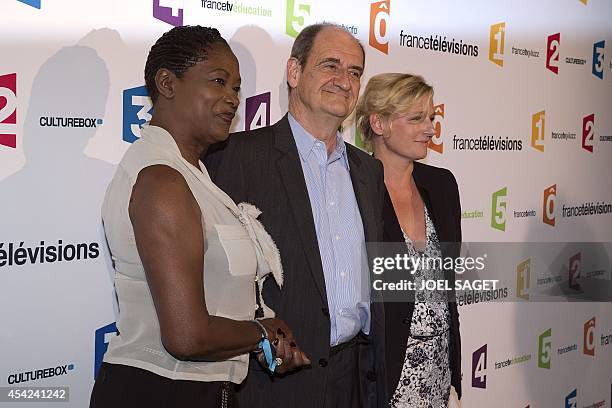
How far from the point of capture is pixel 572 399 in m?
4.81

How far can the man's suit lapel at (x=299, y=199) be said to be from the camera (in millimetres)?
2314

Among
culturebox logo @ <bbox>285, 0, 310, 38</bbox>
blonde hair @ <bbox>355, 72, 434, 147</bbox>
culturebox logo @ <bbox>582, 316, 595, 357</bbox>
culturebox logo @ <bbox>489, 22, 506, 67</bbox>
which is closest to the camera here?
blonde hair @ <bbox>355, 72, 434, 147</bbox>

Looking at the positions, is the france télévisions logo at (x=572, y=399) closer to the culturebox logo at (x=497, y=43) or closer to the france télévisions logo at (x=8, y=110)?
the culturebox logo at (x=497, y=43)

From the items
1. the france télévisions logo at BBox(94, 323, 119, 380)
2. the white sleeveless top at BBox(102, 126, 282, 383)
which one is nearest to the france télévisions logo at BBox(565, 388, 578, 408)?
the france télévisions logo at BBox(94, 323, 119, 380)

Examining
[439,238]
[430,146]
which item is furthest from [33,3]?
[430,146]

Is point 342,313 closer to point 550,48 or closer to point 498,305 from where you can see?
point 498,305

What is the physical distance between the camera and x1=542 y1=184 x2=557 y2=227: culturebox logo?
4.43 m

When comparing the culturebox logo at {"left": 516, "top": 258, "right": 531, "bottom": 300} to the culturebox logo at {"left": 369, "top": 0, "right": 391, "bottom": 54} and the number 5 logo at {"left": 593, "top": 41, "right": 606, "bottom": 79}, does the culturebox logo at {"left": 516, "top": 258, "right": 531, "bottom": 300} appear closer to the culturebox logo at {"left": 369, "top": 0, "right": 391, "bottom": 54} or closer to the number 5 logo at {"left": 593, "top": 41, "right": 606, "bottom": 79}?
the number 5 logo at {"left": 593, "top": 41, "right": 606, "bottom": 79}

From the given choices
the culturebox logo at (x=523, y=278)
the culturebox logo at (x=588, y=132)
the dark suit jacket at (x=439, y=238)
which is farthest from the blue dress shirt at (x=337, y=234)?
the culturebox logo at (x=588, y=132)

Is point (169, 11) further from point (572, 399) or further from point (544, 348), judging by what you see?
point (572, 399)

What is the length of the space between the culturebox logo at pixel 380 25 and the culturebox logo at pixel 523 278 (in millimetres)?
1590

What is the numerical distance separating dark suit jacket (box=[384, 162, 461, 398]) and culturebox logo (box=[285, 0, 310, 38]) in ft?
2.23

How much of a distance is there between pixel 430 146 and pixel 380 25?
64 centimetres

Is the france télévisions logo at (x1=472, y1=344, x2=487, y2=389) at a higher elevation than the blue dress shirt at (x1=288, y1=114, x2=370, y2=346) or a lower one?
lower
